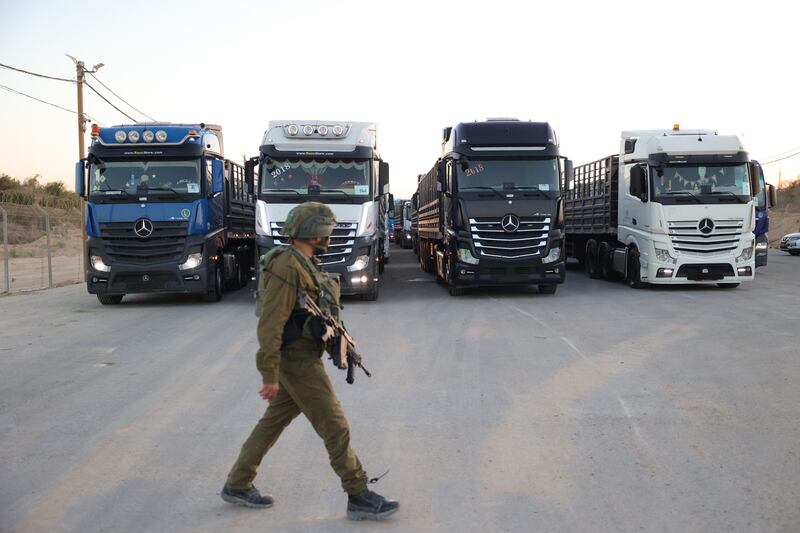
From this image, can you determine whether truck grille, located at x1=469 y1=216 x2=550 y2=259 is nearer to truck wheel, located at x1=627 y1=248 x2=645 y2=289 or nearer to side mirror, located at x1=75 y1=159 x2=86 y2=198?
truck wheel, located at x1=627 y1=248 x2=645 y2=289

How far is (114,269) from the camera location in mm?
14898

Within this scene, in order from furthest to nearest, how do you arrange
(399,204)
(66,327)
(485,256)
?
(399,204) < (485,256) < (66,327)

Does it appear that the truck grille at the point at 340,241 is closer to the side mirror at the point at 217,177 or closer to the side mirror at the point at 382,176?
the side mirror at the point at 382,176

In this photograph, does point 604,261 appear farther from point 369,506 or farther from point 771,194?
point 369,506

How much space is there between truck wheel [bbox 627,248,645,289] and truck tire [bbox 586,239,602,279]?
3.06 m

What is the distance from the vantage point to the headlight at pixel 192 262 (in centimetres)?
1507

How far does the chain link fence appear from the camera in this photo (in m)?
Result: 21.3

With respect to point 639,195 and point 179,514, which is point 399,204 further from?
point 179,514

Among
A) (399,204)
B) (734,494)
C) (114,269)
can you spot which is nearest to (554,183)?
(114,269)

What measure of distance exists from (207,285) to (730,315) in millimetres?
9616

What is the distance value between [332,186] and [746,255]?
9.30 m

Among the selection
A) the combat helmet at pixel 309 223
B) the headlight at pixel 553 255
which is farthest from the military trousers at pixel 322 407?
the headlight at pixel 553 255

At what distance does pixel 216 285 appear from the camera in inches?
636

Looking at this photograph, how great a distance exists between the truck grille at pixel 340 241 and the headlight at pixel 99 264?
3223mm
